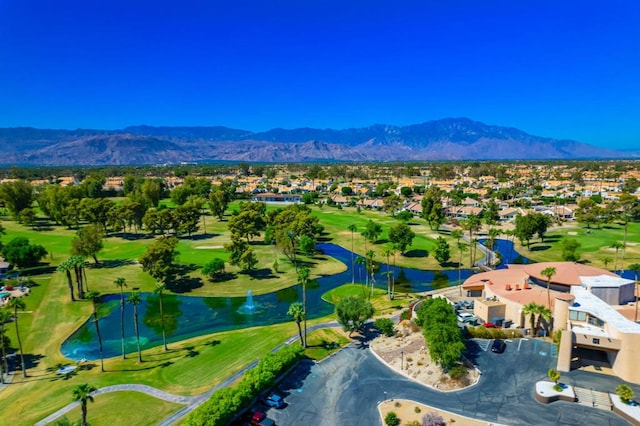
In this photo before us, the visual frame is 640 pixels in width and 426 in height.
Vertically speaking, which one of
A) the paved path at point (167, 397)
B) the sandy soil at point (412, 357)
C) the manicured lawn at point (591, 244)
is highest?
the paved path at point (167, 397)

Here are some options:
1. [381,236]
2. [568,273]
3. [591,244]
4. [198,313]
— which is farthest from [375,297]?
[591,244]

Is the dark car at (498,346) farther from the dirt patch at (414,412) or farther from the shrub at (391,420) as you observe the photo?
the shrub at (391,420)

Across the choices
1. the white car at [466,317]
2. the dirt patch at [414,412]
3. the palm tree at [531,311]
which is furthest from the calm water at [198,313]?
the dirt patch at [414,412]

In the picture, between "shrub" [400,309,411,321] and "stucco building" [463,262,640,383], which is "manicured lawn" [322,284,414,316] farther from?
"stucco building" [463,262,640,383]

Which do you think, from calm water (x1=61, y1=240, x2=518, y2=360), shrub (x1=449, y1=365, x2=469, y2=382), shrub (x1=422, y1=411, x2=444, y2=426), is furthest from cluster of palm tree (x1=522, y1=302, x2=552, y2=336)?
calm water (x1=61, y1=240, x2=518, y2=360)

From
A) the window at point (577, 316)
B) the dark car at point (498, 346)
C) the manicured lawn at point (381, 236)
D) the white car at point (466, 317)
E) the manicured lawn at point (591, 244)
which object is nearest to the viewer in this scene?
the window at point (577, 316)

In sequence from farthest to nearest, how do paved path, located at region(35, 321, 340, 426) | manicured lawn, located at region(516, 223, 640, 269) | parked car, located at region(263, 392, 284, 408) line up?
manicured lawn, located at region(516, 223, 640, 269) < parked car, located at region(263, 392, 284, 408) < paved path, located at region(35, 321, 340, 426)

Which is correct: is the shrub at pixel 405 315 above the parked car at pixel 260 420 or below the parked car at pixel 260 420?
above
